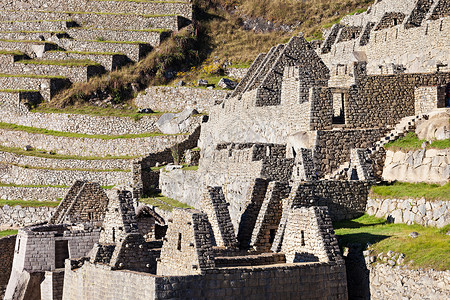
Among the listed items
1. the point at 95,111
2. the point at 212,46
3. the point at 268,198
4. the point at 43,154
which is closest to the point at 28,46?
the point at 95,111

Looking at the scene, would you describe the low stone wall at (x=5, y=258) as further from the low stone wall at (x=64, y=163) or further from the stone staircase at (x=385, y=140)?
the low stone wall at (x=64, y=163)

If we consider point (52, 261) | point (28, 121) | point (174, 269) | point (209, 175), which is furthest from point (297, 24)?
point (174, 269)

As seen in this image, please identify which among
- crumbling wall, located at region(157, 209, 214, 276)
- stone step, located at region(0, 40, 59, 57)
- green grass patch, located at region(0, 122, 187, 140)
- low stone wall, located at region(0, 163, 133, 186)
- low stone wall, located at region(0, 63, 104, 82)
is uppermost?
stone step, located at region(0, 40, 59, 57)

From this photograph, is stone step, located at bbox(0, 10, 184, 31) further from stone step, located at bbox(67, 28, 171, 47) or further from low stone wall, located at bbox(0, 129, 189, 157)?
low stone wall, located at bbox(0, 129, 189, 157)

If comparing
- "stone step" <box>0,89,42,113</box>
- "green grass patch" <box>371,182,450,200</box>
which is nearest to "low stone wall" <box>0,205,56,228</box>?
"stone step" <box>0,89,42,113</box>

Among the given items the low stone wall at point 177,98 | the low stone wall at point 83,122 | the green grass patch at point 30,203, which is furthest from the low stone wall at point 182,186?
the low stone wall at point 83,122

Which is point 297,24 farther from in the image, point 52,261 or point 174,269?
point 174,269

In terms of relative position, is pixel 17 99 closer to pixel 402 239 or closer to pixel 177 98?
pixel 177 98
